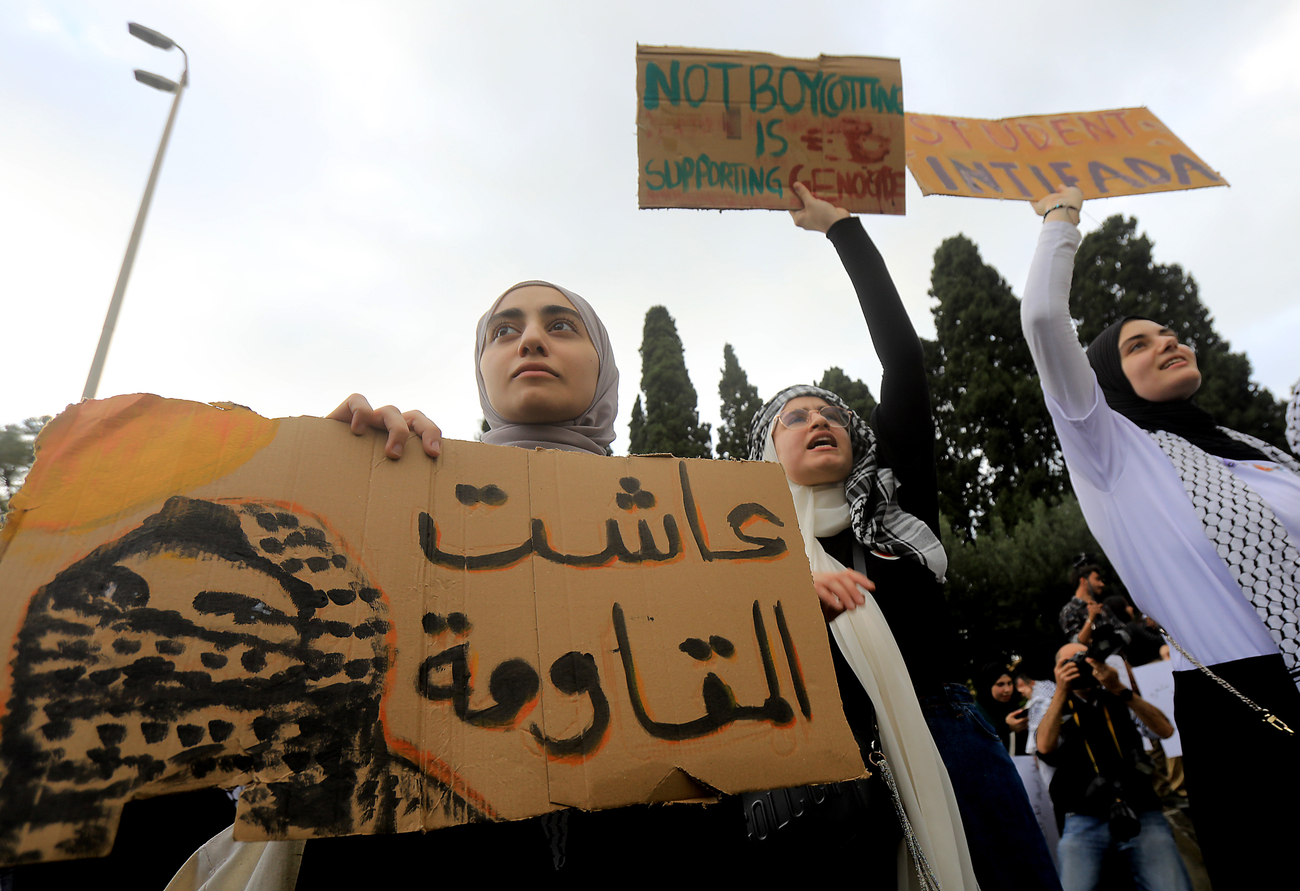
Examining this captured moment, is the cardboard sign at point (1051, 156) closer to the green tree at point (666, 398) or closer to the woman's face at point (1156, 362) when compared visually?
the woman's face at point (1156, 362)

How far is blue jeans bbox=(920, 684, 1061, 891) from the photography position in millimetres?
1592

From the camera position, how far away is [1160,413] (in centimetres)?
223

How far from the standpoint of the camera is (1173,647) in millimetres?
1874

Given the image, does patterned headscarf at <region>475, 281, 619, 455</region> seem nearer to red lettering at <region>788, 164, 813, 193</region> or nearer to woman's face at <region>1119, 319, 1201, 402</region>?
red lettering at <region>788, 164, 813, 193</region>

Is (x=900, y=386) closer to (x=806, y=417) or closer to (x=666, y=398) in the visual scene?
(x=806, y=417)

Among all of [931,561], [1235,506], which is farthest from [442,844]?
[1235,506]

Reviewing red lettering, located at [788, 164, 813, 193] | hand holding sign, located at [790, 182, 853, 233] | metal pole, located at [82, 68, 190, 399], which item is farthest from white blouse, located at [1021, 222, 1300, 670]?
metal pole, located at [82, 68, 190, 399]

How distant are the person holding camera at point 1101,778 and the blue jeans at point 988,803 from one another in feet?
5.86

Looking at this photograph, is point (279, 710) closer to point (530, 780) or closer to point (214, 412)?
point (530, 780)

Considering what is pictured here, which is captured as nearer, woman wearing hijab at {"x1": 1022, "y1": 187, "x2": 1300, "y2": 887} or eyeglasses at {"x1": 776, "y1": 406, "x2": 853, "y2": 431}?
woman wearing hijab at {"x1": 1022, "y1": 187, "x2": 1300, "y2": 887}

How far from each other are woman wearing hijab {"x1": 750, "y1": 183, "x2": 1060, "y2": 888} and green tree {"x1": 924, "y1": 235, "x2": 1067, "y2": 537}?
14.5m

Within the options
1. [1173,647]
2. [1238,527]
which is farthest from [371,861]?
[1238,527]

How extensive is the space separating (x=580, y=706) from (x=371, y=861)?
44 centimetres

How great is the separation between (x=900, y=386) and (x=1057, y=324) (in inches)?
24.6
